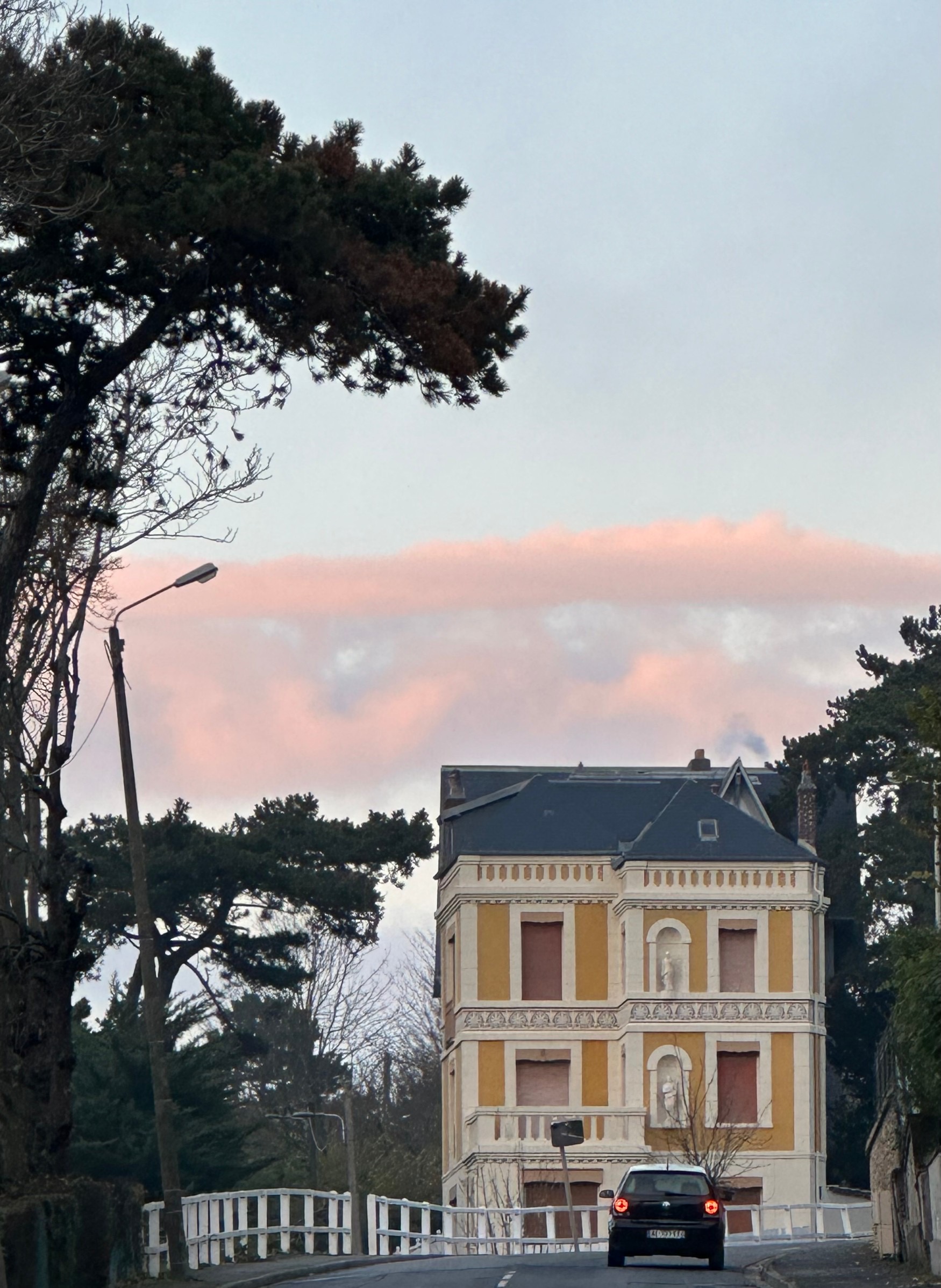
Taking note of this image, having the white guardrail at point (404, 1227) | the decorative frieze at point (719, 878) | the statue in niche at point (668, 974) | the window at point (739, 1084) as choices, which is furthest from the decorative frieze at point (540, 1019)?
the white guardrail at point (404, 1227)

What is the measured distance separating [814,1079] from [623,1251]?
32.5 m

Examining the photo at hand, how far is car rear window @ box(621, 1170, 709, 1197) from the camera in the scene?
95.3 feet

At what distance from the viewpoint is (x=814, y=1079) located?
2371 inches

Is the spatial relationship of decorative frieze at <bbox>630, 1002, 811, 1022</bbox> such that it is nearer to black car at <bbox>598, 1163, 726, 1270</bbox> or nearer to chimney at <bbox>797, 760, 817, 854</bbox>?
chimney at <bbox>797, 760, 817, 854</bbox>

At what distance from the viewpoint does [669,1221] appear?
2869 cm

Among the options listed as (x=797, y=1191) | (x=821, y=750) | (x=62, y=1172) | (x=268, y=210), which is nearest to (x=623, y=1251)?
(x=62, y=1172)

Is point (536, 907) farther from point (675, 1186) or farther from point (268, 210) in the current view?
point (268, 210)

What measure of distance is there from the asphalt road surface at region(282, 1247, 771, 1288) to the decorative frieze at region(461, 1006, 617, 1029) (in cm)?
2588

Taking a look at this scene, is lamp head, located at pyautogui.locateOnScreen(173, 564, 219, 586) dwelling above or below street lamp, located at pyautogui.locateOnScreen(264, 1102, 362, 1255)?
above

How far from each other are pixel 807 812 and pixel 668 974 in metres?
11.1

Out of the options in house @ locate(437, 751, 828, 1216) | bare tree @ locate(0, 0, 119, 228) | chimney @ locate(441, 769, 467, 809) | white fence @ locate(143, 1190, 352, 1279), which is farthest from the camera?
chimney @ locate(441, 769, 467, 809)

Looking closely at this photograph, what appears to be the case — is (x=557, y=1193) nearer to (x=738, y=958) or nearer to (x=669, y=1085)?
(x=669, y=1085)

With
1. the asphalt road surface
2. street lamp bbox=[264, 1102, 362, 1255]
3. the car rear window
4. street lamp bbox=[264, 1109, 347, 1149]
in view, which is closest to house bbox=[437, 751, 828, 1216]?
street lamp bbox=[264, 1109, 347, 1149]

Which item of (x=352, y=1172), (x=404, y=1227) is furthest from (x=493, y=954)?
(x=404, y=1227)
